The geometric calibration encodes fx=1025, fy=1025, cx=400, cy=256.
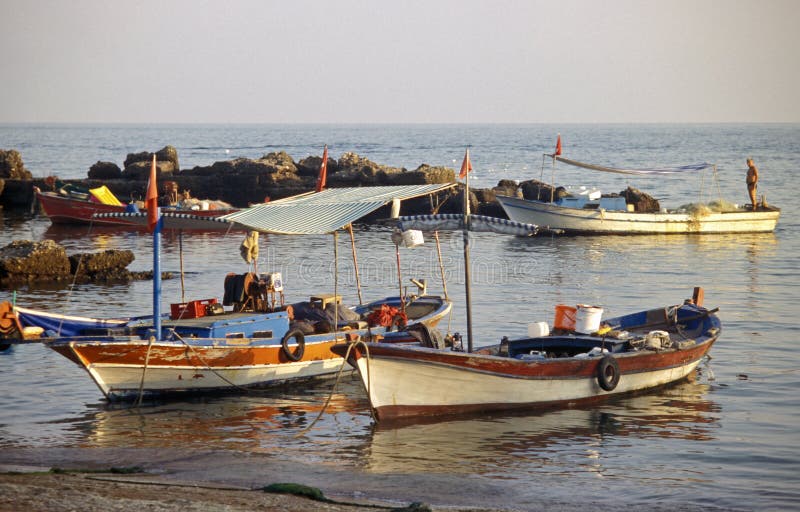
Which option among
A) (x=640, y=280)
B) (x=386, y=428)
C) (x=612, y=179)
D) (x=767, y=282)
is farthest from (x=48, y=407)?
(x=612, y=179)

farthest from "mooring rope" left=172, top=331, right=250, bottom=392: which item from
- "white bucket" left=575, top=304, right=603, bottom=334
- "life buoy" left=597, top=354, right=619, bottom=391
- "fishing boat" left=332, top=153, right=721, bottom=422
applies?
"life buoy" left=597, top=354, right=619, bottom=391

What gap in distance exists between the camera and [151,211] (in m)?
17.3

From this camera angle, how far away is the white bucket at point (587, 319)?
1828 cm

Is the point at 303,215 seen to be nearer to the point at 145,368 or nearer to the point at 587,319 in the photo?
the point at 145,368

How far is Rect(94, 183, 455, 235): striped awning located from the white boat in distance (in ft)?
70.6

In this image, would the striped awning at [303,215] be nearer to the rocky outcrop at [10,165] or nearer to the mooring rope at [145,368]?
the mooring rope at [145,368]

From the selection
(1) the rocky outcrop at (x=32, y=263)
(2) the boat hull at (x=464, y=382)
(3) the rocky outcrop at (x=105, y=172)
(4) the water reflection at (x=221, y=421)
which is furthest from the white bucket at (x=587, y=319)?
(3) the rocky outcrop at (x=105, y=172)

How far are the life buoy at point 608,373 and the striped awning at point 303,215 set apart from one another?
13.9 ft

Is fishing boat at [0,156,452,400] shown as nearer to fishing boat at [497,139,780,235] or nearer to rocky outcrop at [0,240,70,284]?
rocky outcrop at [0,240,70,284]

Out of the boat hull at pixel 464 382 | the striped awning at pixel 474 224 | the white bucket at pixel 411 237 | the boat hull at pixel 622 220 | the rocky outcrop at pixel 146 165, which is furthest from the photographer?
the rocky outcrop at pixel 146 165

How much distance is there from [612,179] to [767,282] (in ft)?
179

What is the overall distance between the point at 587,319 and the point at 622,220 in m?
24.5

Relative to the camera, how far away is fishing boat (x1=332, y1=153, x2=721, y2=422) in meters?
16.2

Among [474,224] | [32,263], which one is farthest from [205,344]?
[32,263]
